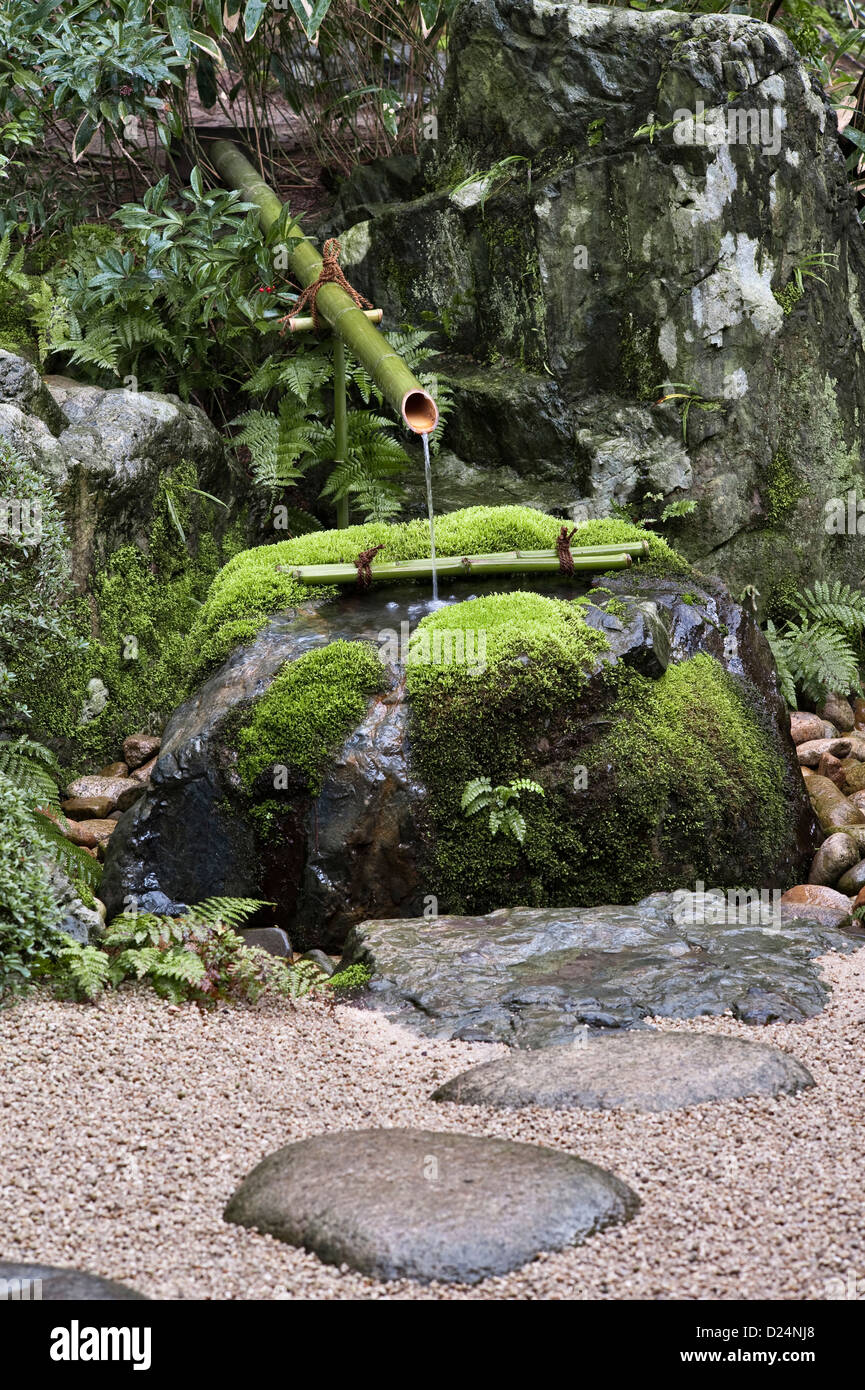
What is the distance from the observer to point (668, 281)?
7.41 metres

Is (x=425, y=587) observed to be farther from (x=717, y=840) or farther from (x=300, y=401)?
(x=300, y=401)

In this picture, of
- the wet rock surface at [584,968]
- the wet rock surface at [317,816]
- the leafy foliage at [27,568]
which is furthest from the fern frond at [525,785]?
the leafy foliage at [27,568]

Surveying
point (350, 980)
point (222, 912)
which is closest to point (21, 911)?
point (222, 912)

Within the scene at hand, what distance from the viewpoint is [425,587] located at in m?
5.93

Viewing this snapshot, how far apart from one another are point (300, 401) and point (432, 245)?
1.45 meters

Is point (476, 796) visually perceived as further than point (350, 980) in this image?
Yes

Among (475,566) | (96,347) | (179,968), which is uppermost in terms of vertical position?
(96,347)

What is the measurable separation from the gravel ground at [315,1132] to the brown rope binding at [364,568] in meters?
2.50

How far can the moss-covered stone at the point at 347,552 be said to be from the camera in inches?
229

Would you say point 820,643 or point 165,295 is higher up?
point 165,295

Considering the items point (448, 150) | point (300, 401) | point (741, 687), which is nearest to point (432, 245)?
point (448, 150)

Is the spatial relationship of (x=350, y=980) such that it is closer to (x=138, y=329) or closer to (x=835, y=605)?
(x=835, y=605)

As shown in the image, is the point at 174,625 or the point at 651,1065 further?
the point at 174,625

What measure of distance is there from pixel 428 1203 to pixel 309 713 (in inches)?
113
